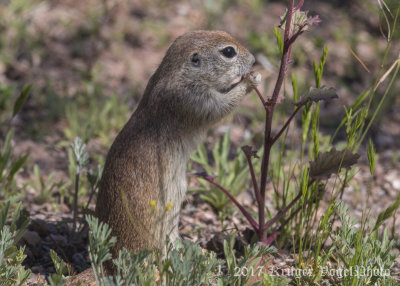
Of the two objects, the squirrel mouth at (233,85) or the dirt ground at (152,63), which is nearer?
the squirrel mouth at (233,85)

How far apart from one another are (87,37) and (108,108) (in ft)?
6.11

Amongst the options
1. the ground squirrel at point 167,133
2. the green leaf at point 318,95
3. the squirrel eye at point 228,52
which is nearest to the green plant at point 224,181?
the ground squirrel at point 167,133

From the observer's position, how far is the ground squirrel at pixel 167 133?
10.1ft

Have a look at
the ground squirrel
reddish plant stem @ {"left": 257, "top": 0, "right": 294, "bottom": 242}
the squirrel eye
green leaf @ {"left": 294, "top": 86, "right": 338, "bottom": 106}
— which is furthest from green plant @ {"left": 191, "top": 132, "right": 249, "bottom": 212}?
green leaf @ {"left": 294, "top": 86, "right": 338, "bottom": 106}

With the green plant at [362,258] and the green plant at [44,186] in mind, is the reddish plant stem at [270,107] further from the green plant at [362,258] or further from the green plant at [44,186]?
the green plant at [44,186]

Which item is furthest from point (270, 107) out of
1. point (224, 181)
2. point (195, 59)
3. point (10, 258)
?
point (10, 258)

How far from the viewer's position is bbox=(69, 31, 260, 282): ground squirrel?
309 cm

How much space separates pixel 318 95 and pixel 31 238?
216 cm

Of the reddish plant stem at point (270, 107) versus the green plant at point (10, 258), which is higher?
the reddish plant stem at point (270, 107)

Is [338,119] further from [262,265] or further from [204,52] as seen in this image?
[262,265]

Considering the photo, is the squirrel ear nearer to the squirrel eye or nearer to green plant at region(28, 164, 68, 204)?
the squirrel eye

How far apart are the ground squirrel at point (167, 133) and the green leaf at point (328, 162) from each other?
0.80 m

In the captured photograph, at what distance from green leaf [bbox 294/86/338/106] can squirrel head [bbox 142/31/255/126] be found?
2.69 feet

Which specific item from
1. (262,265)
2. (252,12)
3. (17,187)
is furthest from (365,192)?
(252,12)
